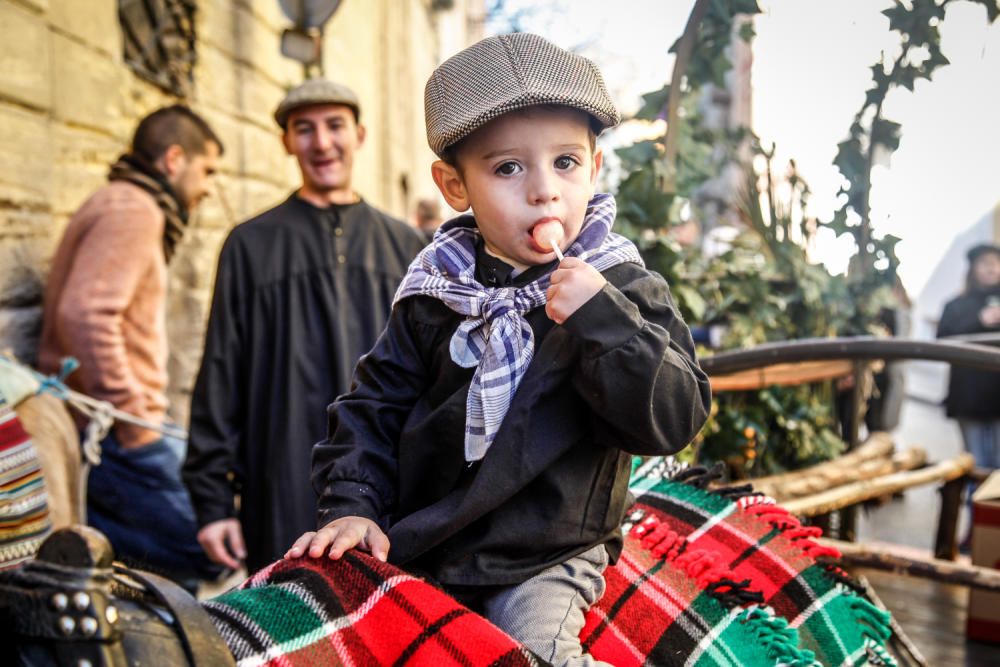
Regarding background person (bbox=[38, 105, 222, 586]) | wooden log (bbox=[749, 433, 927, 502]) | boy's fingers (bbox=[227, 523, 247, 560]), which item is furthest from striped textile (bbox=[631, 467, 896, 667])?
background person (bbox=[38, 105, 222, 586])

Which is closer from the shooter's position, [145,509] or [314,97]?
[314,97]

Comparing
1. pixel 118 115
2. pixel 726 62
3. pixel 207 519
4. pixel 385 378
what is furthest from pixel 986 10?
pixel 118 115

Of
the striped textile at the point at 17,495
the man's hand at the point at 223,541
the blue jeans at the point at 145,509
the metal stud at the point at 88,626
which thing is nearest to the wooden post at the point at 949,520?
the man's hand at the point at 223,541

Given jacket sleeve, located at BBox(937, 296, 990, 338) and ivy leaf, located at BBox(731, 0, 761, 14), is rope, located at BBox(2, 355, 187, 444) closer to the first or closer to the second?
ivy leaf, located at BBox(731, 0, 761, 14)

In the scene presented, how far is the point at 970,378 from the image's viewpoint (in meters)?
6.95

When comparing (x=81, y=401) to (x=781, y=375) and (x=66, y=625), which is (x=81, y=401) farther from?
(x=781, y=375)

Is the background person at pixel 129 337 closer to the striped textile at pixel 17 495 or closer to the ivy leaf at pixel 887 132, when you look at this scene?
the striped textile at pixel 17 495

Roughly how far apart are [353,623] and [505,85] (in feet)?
2.89

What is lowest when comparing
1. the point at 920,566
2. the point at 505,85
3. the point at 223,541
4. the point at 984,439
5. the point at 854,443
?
the point at 984,439

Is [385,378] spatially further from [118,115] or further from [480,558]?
[118,115]

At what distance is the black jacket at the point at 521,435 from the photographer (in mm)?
1428

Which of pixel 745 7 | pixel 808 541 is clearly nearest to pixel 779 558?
pixel 808 541

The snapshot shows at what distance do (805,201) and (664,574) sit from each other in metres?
2.23

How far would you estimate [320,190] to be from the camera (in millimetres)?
3447
